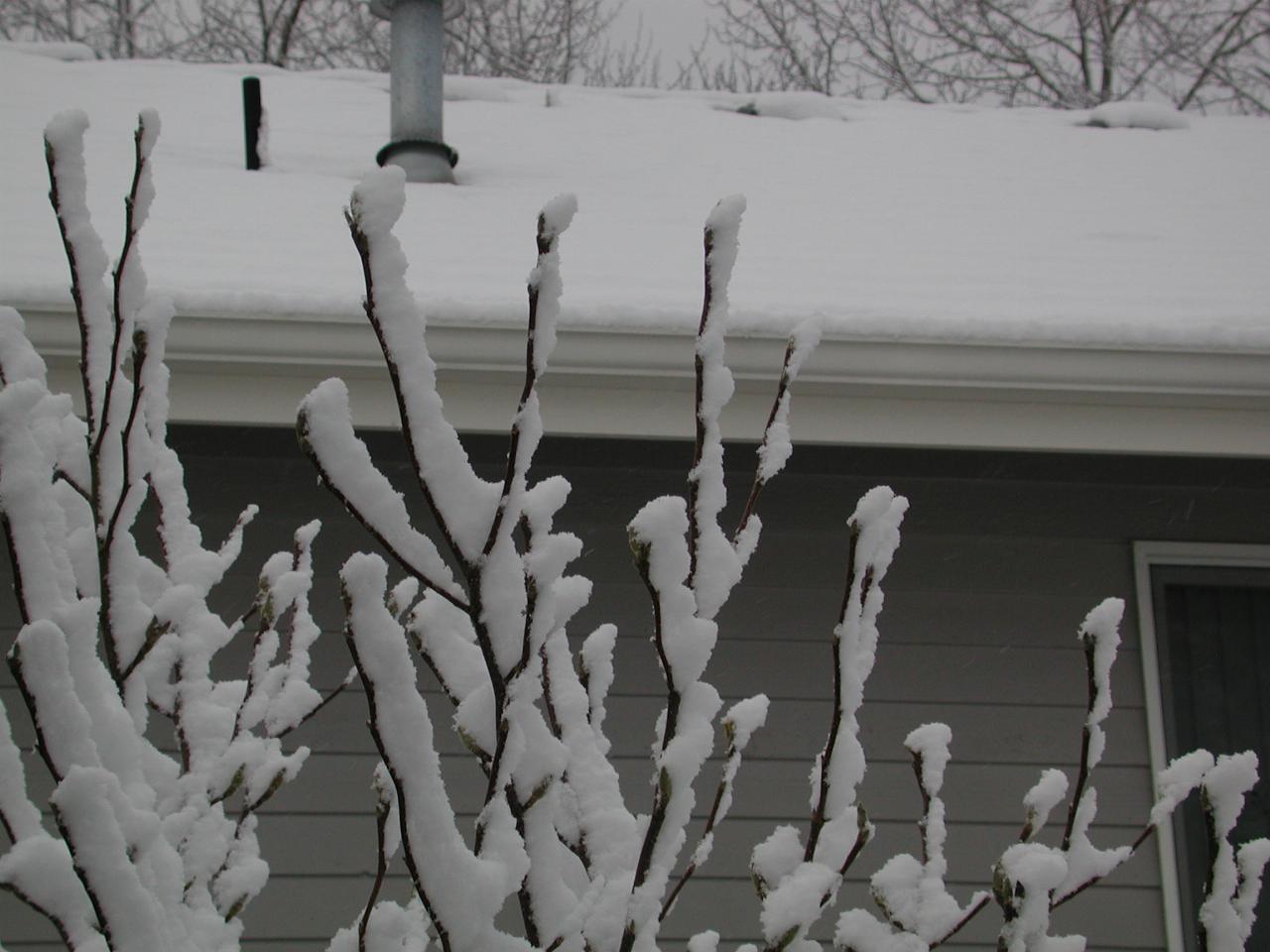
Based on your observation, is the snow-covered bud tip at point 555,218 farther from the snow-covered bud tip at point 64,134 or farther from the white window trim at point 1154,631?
the white window trim at point 1154,631

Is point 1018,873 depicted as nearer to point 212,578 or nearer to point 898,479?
point 212,578

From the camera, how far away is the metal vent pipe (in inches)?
210

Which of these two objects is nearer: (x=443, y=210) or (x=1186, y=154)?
(x=443, y=210)

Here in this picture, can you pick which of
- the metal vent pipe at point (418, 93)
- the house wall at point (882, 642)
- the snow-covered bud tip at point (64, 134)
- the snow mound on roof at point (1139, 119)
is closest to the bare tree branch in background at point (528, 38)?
the snow mound on roof at point (1139, 119)

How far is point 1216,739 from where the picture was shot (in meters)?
3.67

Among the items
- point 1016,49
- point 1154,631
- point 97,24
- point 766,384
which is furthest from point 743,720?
point 97,24

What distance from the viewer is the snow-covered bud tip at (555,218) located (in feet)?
3.31

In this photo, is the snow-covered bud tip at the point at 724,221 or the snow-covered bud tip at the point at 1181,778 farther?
the snow-covered bud tip at the point at 1181,778

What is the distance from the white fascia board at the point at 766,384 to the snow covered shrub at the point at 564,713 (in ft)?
5.00

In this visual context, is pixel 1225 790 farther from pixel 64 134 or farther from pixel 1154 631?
pixel 1154 631

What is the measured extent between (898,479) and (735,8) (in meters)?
15.2

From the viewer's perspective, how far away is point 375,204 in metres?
0.95

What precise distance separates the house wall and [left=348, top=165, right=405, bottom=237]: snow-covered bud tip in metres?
2.43

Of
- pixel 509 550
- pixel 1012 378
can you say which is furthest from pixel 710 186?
pixel 509 550
